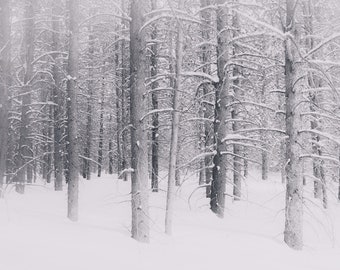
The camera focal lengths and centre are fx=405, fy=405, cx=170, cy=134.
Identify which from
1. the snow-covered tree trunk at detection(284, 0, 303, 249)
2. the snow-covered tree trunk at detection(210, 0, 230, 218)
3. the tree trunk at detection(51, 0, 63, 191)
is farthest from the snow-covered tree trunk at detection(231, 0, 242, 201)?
the tree trunk at detection(51, 0, 63, 191)

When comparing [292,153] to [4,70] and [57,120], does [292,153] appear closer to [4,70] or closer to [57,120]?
[4,70]

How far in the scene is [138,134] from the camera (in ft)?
29.6

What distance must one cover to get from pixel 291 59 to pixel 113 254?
20.2ft

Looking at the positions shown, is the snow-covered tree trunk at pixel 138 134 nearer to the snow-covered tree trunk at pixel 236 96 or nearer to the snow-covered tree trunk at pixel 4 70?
the snow-covered tree trunk at pixel 236 96

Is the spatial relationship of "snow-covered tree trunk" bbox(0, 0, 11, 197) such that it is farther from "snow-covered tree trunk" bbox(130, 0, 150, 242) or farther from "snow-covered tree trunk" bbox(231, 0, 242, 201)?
"snow-covered tree trunk" bbox(231, 0, 242, 201)

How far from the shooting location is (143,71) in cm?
917

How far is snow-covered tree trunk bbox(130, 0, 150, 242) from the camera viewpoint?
29.4ft

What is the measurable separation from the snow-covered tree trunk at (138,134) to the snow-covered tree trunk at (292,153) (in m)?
3.42

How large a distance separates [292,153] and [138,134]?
12.3 feet

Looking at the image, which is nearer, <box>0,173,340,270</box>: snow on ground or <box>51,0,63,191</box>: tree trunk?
<box>0,173,340,270</box>: snow on ground

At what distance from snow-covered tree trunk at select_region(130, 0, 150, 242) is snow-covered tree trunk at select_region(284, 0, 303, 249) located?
3.42m

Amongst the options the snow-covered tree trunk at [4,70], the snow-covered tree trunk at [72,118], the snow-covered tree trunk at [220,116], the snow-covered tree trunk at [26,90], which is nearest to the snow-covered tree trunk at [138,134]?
the snow-covered tree trunk at [72,118]

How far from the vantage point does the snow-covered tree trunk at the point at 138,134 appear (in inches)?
352

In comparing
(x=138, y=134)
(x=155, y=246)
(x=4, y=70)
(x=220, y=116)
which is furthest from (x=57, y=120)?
(x=155, y=246)
